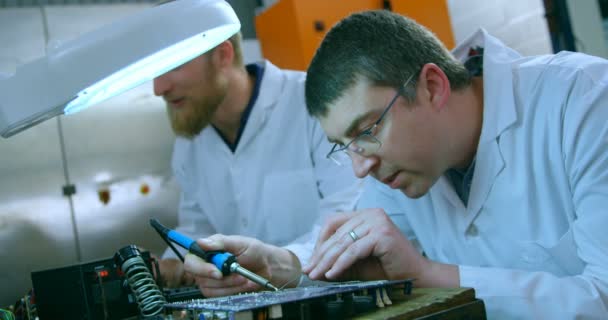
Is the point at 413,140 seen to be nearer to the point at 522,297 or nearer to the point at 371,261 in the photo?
the point at 371,261

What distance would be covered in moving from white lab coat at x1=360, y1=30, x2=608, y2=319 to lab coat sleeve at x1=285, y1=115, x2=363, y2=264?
51 cm

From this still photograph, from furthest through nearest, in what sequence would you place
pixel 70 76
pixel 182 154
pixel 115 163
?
pixel 115 163 → pixel 182 154 → pixel 70 76

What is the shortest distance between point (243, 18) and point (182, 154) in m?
1.31

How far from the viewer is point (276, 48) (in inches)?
123

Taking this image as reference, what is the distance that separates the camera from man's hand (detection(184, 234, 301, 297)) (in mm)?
1217

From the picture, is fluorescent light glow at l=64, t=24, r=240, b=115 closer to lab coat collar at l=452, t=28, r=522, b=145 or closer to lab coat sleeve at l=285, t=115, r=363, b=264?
lab coat collar at l=452, t=28, r=522, b=145

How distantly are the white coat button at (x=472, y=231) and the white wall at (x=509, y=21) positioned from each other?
159 centimetres

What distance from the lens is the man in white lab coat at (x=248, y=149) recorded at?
2064 millimetres

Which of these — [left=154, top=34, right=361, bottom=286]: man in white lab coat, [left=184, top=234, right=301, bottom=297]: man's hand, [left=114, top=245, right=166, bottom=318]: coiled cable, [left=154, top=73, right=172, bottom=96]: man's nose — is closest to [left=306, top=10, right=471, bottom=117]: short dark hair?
[left=184, top=234, right=301, bottom=297]: man's hand

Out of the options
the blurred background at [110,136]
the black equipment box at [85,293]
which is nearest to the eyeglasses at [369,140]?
the black equipment box at [85,293]

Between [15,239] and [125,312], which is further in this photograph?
[15,239]

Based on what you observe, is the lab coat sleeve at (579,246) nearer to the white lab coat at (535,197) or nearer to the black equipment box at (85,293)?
the white lab coat at (535,197)

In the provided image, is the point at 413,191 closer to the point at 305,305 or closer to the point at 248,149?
the point at 305,305

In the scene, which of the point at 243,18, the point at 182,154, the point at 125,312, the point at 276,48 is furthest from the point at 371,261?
the point at 243,18
